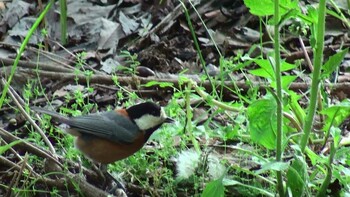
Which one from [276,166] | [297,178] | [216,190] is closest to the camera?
[276,166]

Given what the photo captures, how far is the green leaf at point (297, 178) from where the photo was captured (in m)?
3.35

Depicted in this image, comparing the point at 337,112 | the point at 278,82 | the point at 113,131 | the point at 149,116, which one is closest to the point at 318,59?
the point at 278,82

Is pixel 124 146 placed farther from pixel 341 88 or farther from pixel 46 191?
pixel 341 88

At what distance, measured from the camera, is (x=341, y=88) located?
4980mm

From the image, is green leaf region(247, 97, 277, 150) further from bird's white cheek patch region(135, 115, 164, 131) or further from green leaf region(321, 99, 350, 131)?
bird's white cheek patch region(135, 115, 164, 131)

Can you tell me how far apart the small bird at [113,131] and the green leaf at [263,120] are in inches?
32.1

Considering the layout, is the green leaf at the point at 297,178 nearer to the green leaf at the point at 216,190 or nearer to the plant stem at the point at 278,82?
the plant stem at the point at 278,82

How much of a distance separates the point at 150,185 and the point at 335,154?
106cm

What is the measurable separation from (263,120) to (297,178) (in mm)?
291

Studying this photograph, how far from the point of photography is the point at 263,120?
3.39m

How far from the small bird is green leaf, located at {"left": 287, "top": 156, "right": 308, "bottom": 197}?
0.87m

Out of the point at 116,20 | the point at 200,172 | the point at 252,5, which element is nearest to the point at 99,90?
the point at 116,20

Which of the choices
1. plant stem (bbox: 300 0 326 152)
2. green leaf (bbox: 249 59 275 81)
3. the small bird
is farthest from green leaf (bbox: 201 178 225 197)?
the small bird

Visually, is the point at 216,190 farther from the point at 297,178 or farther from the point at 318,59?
the point at 318,59
